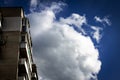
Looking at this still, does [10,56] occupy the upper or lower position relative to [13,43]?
lower

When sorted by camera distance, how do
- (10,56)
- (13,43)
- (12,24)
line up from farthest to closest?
(12,24), (13,43), (10,56)

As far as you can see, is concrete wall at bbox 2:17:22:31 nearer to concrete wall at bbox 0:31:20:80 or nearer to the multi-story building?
the multi-story building

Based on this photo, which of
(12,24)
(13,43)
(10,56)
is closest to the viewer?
(10,56)

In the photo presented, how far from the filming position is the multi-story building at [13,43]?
3966 centimetres

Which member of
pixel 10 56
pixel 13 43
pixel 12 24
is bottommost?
pixel 10 56

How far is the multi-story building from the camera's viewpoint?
130 feet

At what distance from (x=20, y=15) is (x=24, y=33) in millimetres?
2377

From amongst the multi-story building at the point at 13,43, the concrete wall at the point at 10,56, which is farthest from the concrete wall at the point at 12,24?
the concrete wall at the point at 10,56

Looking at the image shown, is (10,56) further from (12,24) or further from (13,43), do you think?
(12,24)

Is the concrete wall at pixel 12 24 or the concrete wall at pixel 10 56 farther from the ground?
the concrete wall at pixel 12 24

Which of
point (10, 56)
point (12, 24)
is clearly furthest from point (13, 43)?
point (12, 24)

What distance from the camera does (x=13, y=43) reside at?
41781 millimetres

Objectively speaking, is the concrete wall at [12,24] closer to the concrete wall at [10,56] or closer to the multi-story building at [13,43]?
the multi-story building at [13,43]

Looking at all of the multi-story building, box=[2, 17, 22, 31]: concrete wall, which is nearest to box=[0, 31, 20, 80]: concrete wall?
the multi-story building
